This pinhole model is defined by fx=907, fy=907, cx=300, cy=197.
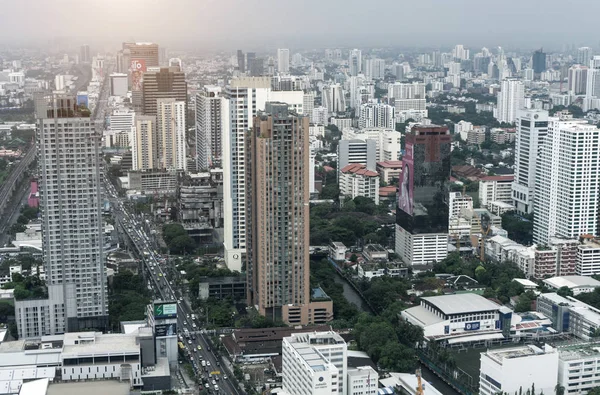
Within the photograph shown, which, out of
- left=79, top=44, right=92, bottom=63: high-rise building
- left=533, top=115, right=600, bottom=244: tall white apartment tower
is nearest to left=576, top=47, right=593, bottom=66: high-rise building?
left=533, top=115, right=600, bottom=244: tall white apartment tower

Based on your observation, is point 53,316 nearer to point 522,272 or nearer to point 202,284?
point 202,284

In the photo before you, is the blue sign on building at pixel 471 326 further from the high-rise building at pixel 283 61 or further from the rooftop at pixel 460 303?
the high-rise building at pixel 283 61

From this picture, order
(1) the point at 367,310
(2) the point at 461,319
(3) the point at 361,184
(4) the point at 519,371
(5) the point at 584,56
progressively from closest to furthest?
(4) the point at 519,371
(2) the point at 461,319
(1) the point at 367,310
(3) the point at 361,184
(5) the point at 584,56

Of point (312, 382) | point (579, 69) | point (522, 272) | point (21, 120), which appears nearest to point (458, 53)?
Result: point (579, 69)

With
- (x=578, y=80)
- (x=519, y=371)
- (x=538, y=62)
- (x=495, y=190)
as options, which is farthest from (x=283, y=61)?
(x=538, y=62)

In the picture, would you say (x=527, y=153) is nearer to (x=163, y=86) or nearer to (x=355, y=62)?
(x=163, y=86)

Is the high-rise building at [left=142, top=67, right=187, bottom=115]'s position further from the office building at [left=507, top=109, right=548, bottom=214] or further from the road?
the office building at [left=507, top=109, right=548, bottom=214]
